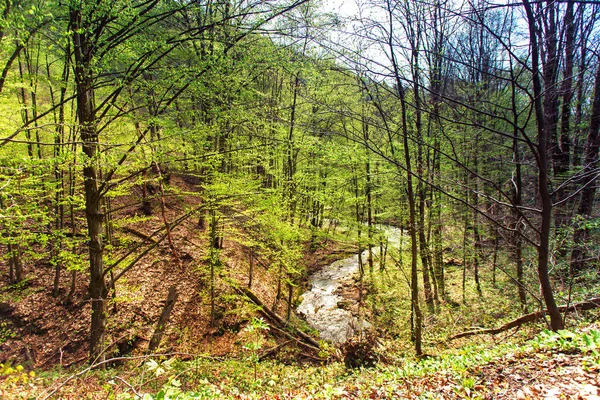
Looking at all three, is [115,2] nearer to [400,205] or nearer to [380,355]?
[380,355]

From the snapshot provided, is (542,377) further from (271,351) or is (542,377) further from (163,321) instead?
(163,321)

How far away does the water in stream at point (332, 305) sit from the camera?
1027 cm

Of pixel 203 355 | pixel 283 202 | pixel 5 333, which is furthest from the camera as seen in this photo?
pixel 283 202

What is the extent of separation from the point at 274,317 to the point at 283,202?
13.1ft

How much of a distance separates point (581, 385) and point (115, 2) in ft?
23.1

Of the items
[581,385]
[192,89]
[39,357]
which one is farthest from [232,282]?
[581,385]

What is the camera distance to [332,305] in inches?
477

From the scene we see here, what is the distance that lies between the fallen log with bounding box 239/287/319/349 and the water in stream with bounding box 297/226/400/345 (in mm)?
742

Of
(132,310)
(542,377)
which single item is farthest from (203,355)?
(132,310)

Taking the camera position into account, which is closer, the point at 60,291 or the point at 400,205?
the point at 60,291

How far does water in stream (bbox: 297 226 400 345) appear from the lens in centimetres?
1027

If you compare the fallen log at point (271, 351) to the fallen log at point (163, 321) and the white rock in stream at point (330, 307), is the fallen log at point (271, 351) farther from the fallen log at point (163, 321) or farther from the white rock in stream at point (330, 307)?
the fallen log at point (163, 321)

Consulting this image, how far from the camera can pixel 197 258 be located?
34.9 ft

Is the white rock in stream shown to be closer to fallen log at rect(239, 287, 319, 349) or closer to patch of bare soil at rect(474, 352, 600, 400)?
fallen log at rect(239, 287, 319, 349)
